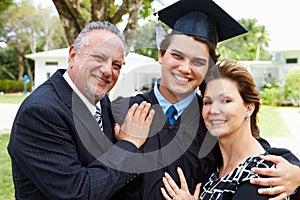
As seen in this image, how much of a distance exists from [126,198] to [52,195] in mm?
482

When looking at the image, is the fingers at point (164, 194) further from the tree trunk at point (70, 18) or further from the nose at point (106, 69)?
the tree trunk at point (70, 18)

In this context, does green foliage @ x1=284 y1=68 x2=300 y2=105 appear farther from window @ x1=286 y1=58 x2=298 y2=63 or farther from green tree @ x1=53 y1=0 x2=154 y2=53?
green tree @ x1=53 y1=0 x2=154 y2=53

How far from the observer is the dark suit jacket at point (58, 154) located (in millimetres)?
1814

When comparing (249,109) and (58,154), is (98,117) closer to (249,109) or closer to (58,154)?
(58,154)

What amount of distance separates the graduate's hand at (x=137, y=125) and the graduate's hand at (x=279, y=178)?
24.1 inches

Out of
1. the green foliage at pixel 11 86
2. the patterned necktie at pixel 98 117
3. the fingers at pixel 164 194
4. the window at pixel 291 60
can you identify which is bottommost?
the green foliage at pixel 11 86

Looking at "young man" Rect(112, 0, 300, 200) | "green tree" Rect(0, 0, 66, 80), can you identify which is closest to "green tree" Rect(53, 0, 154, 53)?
"young man" Rect(112, 0, 300, 200)

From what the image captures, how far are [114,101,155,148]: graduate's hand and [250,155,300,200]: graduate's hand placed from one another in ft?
2.01

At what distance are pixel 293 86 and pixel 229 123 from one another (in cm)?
2368

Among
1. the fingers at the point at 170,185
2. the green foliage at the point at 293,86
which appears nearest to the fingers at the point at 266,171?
the fingers at the point at 170,185

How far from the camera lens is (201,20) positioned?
2518 millimetres

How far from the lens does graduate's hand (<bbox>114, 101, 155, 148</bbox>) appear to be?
6.82 feet

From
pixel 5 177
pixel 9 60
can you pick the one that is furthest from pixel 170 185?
pixel 9 60

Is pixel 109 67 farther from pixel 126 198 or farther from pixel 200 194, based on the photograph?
pixel 200 194
